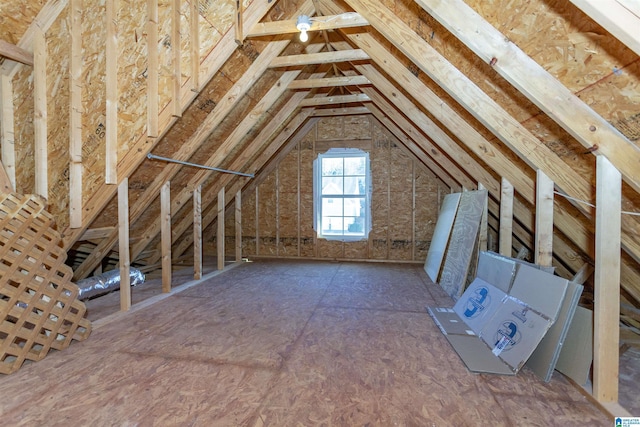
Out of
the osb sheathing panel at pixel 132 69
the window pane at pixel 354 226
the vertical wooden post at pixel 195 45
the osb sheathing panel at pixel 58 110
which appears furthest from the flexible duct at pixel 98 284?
the window pane at pixel 354 226

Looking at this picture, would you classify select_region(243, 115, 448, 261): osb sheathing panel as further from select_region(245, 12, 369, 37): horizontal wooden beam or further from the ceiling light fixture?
the ceiling light fixture

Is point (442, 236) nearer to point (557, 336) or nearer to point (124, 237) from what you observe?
point (557, 336)

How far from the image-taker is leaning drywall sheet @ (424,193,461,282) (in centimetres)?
418

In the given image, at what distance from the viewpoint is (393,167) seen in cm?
548

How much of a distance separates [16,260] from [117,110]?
4.42ft

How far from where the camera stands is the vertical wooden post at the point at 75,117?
2270 mm

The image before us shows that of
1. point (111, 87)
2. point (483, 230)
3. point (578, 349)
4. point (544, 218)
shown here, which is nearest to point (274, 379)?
point (578, 349)

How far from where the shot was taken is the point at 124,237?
9.15 feet

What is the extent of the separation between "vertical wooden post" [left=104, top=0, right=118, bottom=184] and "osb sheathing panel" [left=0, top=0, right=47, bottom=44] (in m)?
0.46

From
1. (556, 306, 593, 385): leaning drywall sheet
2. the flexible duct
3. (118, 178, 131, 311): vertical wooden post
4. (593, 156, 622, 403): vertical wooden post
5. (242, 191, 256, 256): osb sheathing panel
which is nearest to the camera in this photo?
(593, 156, 622, 403): vertical wooden post

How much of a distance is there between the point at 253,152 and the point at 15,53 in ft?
8.12

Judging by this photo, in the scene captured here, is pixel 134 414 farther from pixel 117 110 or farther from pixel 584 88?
pixel 584 88

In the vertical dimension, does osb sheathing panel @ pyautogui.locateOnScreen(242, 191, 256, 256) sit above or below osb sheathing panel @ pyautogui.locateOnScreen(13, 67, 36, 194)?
below

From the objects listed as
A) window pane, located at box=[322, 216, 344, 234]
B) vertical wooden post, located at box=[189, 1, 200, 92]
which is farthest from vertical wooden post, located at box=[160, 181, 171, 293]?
window pane, located at box=[322, 216, 344, 234]
